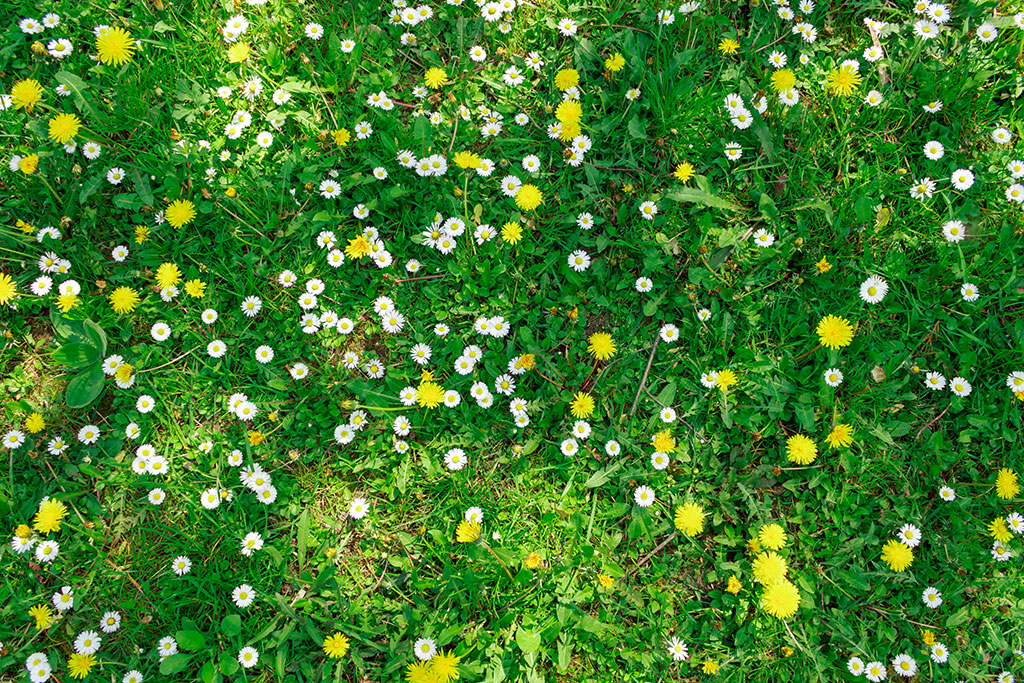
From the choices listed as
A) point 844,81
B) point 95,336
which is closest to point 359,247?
point 95,336

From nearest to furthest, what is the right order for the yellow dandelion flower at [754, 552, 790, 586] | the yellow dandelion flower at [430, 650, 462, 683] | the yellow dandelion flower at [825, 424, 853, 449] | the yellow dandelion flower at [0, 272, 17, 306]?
the yellow dandelion flower at [430, 650, 462, 683] < the yellow dandelion flower at [754, 552, 790, 586] < the yellow dandelion flower at [825, 424, 853, 449] < the yellow dandelion flower at [0, 272, 17, 306]

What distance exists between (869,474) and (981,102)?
Result: 1.79m

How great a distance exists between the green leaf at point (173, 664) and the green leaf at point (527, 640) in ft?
4.19

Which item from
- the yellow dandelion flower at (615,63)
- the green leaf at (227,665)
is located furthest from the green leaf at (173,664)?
the yellow dandelion flower at (615,63)

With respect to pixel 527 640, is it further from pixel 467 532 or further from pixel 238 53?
pixel 238 53

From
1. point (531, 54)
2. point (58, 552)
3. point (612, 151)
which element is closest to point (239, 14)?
point (531, 54)

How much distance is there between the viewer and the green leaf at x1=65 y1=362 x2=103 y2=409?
2.69m

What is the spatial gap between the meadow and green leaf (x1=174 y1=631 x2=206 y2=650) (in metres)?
0.01

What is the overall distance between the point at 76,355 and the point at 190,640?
1.25 metres

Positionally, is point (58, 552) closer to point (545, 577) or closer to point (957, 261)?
point (545, 577)

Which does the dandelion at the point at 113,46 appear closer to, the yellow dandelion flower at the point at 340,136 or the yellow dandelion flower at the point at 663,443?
the yellow dandelion flower at the point at 340,136

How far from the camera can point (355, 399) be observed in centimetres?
276

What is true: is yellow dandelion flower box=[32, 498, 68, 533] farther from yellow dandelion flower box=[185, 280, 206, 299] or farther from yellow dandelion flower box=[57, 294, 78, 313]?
yellow dandelion flower box=[185, 280, 206, 299]

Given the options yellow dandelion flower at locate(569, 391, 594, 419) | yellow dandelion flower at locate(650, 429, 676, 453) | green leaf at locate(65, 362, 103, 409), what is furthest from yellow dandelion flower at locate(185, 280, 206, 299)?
yellow dandelion flower at locate(650, 429, 676, 453)
